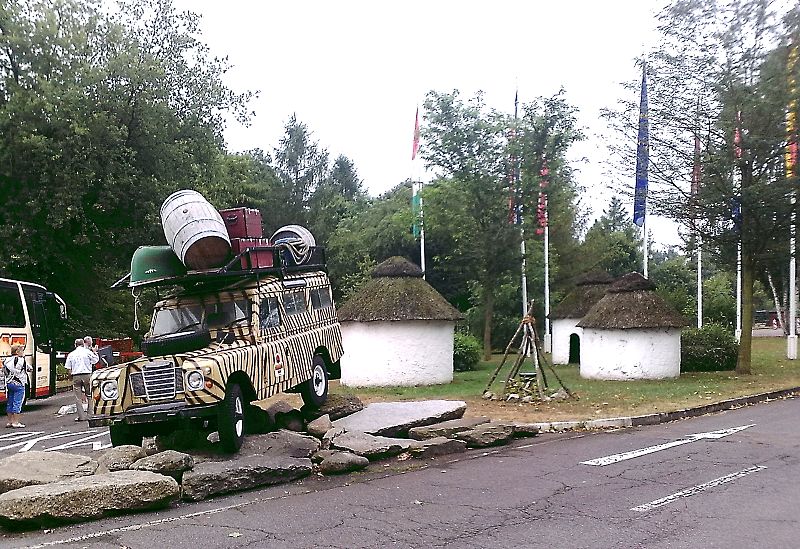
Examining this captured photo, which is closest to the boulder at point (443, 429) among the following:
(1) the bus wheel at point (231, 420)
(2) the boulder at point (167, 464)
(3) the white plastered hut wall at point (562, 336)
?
(1) the bus wheel at point (231, 420)

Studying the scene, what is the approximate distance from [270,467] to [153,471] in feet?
4.51

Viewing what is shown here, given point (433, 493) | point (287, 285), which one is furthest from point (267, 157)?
point (433, 493)

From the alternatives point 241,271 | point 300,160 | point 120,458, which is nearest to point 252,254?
point 241,271

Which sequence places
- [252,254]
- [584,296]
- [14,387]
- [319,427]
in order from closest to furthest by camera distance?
1. [252,254]
2. [319,427]
3. [14,387]
4. [584,296]

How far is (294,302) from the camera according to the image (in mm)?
13375

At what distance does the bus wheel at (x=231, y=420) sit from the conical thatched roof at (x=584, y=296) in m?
22.5

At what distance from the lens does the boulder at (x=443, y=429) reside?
1275 centimetres

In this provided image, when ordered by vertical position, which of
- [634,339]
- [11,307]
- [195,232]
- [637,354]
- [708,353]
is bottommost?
[708,353]

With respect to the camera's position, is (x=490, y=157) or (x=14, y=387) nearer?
(x=14, y=387)

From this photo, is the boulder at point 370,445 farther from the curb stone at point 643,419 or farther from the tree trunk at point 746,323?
the tree trunk at point 746,323

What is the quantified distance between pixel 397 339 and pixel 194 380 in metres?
14.2

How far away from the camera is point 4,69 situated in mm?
28391

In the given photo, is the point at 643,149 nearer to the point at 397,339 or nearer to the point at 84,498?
the point at 397,339

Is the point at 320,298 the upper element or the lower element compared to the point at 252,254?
lower
